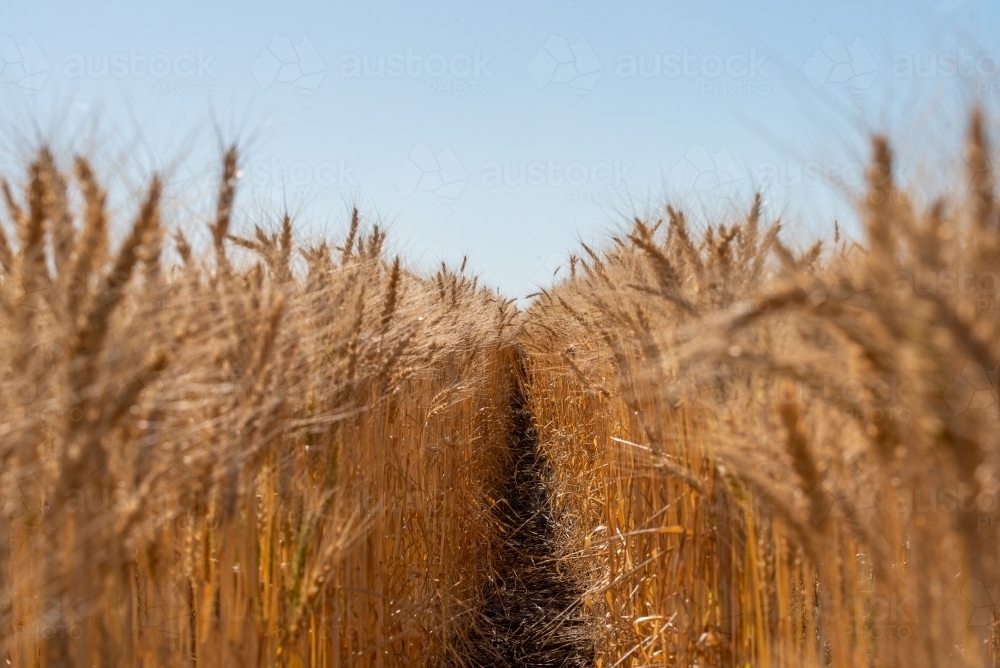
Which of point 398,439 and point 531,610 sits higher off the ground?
point 398,439

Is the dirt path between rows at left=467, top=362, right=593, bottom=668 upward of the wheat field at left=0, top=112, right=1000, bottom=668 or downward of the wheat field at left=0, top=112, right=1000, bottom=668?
downward

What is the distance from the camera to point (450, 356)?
13.7 feet

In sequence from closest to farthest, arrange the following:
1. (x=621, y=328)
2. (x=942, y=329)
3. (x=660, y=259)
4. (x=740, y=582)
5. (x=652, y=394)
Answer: (x=942, y=329)
(x=740, y=582)
(x=660, y=259)
(x=652, y=394)
(x=621, y=328)

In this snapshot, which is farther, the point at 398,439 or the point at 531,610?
the point at 531,610

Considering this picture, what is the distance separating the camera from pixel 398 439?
304 centimetres

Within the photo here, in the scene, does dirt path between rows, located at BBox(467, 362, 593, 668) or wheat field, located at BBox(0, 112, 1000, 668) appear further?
dirt path between rows, located at BBox(467, 362, 593, 668)

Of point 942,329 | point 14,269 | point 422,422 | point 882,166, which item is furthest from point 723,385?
point 422,422

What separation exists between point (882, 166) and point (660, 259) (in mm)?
1075

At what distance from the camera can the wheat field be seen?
2.89ft

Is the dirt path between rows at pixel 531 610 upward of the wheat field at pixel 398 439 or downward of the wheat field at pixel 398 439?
downward

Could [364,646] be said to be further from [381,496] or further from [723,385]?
[723,385]

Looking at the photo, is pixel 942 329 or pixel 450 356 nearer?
pixel 942 329

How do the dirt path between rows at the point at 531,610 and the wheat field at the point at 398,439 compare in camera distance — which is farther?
the dirt path between rows at the point at 531,610

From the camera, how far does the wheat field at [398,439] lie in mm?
881
